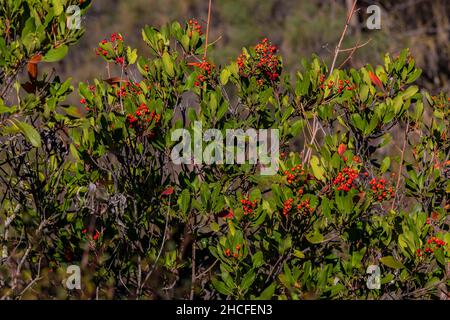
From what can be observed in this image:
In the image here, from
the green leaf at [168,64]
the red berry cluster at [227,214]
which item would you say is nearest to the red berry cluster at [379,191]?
the red berry cluster at [227,214]

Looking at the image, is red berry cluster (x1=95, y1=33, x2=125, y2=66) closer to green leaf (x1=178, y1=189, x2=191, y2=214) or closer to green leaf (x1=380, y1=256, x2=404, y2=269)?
green leaf (x1=178, y1=189, x2=191, y2=214)

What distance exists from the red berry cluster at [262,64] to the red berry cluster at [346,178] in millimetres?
807

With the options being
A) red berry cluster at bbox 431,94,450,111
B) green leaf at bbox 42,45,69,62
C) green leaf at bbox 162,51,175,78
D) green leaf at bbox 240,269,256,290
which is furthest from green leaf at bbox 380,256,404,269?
green leaf at bbox 42,45,69,62

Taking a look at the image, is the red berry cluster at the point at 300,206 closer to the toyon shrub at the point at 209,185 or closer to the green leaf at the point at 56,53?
the toyon shrub at the point at 209,185

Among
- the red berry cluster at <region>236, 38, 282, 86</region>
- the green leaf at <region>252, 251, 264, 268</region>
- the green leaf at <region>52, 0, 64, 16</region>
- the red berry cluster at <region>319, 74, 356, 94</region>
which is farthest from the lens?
the red berry cluster at <region>236, 38, 282, 86</region>

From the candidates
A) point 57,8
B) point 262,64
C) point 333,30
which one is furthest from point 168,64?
point 333,30

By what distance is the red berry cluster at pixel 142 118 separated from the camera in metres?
3.12

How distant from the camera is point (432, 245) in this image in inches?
119

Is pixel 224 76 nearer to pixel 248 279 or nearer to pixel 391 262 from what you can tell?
pixel 248 279

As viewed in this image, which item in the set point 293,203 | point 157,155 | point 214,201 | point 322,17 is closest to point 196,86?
point 157,155

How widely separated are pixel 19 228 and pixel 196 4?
1285 cm

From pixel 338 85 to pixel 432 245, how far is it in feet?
3.14

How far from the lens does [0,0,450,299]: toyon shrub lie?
3.06m
